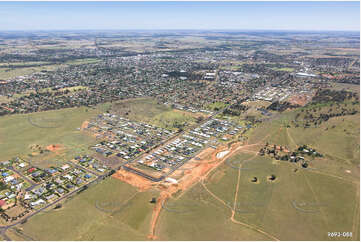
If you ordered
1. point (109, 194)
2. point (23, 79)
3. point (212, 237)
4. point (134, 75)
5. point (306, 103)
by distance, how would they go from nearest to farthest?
point (212, 237) < point (109, 194) < point (306, 103) < point (23, 79) < point (134, 75)

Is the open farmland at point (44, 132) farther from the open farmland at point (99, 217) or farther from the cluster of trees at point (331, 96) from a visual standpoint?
the cluster of trees at point (331, 96)

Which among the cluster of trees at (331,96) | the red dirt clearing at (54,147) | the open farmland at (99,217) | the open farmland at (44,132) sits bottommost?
the open farmland at (99,217)

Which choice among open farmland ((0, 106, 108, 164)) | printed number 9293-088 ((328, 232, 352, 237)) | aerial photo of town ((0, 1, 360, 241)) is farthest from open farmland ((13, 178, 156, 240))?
printed number 9293-088 ((328, 232, 352, 237))

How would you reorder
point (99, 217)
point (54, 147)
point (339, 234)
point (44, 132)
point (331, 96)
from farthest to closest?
point (331, 96)
point (44, 132)
point (54, 147)
point (99, 217)
point (339, 234)

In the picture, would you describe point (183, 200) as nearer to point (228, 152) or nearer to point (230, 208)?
point (230, 208)

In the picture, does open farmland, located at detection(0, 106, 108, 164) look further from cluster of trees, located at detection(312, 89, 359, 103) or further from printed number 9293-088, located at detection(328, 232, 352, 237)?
cluster of trees, located at detection(312, 89, 359, 103)

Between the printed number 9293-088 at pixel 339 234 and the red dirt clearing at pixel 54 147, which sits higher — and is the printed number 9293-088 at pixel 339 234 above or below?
below

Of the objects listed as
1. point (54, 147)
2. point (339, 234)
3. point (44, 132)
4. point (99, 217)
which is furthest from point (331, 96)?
point (44, 132)

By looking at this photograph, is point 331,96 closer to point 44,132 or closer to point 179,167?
point 179,167

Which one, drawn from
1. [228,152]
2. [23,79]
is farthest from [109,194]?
[23,79]

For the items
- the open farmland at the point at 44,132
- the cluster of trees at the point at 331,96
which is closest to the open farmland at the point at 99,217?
the open farmland at the point at 44,132

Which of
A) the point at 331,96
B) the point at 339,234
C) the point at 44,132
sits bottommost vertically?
the point at 339,234
